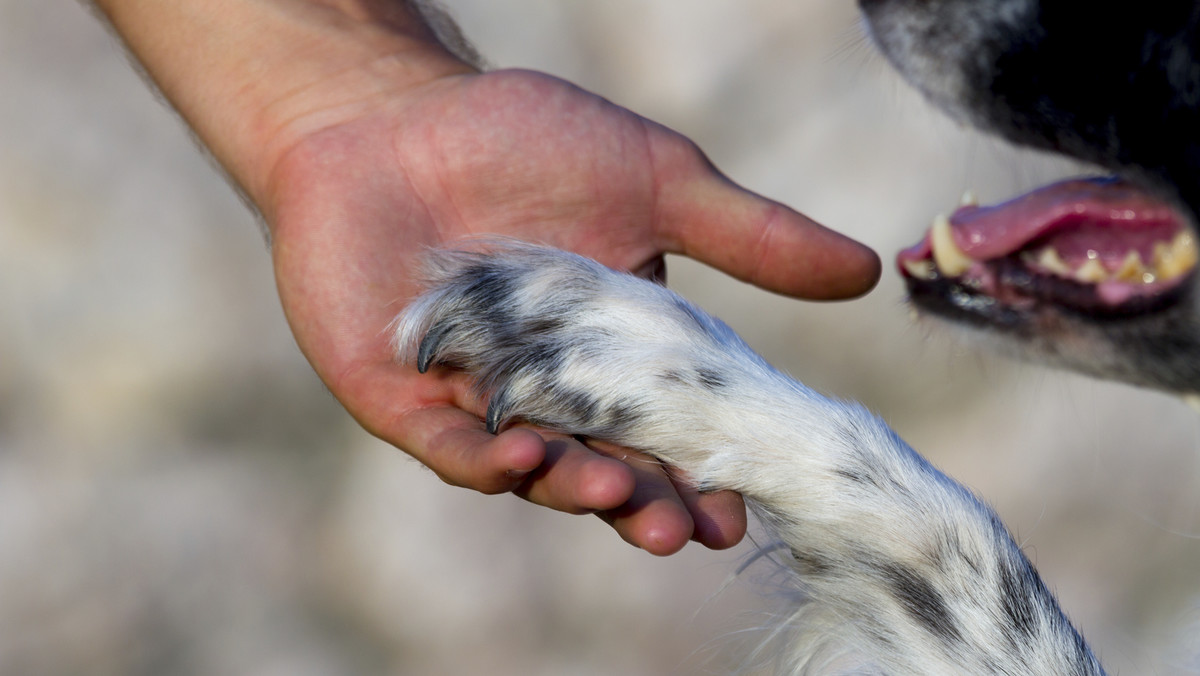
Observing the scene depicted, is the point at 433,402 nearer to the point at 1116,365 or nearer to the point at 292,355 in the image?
the point at 1116,365

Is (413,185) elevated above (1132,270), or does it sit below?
below

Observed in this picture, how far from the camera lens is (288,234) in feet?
6.49

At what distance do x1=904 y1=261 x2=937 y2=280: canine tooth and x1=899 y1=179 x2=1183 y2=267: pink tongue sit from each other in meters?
0.06

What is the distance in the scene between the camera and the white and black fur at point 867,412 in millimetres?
1589

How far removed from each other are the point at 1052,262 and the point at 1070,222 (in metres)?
0.09

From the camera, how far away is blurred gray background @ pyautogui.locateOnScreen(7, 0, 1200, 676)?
337 centimetres

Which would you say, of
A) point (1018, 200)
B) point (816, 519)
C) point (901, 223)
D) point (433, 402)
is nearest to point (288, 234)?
point (433, 402)

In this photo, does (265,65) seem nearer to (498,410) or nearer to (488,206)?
(488,206)

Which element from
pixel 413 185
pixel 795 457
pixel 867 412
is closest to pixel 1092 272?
pixel 867 412

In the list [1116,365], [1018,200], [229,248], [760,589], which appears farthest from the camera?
[229,248]

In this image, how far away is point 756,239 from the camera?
6.97 feet

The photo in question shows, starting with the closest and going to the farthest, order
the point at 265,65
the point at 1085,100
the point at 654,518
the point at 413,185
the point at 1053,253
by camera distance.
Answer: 1. the point at 654,518
2. the point at 1085,100
3. the point at 1053,253
4. the point at 413,185
5. the point at 265,65

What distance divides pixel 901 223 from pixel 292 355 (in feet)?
8.27

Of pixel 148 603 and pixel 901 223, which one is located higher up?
pixel 901 223
